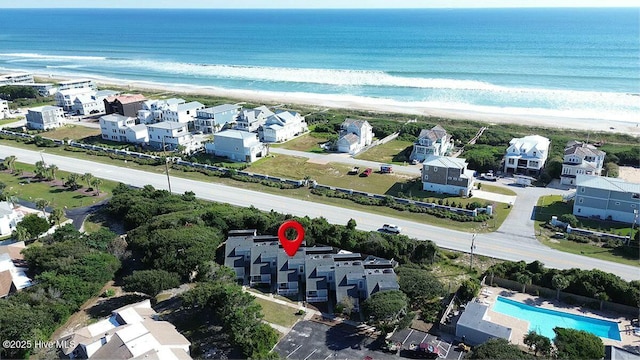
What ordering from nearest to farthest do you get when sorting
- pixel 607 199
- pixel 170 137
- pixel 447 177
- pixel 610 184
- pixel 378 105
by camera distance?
pixel 607 199 → pixel 610 184 → pixel 447 177 → pixel 170 137 → pixel 378 105

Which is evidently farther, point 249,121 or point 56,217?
point 249,121

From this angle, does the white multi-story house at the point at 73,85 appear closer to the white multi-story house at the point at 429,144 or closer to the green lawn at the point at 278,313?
the white multi-story house at the point at 429,144

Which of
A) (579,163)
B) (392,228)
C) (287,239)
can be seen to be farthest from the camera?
(579,163)

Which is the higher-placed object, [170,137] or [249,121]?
[249,121]

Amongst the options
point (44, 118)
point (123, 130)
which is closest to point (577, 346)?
point (123, 130)

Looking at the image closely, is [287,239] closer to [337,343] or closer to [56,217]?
[337,343]

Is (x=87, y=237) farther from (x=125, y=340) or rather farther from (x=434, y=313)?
(x=434, y=313)

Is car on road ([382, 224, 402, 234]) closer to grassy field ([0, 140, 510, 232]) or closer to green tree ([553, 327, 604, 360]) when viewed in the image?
grassy field ([0, 140, 510, 232])
